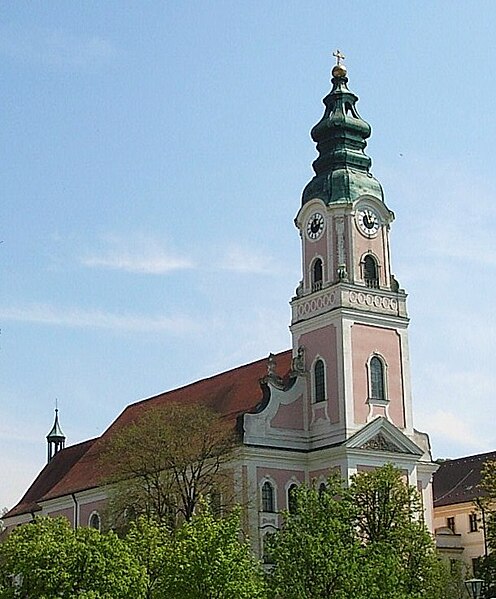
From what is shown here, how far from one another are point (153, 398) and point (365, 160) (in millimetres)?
20022

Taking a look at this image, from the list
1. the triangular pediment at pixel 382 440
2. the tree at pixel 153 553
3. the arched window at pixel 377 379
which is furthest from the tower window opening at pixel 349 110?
the tree at pixel 153 553

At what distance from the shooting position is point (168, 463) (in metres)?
55.7

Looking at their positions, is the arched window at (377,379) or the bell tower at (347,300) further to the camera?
the arched window at (377,379)

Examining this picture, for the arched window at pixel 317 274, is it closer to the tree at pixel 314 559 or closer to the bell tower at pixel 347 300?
the bell tower at pixel 347 300

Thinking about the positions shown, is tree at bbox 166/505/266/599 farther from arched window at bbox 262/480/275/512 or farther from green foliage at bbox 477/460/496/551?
arched window at bbox 262/480/275/512

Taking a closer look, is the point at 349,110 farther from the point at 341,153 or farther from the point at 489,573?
the point at 489,573

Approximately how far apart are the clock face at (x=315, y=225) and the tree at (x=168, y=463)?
36.7 feet

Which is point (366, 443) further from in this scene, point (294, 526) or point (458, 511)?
point (458, 511)

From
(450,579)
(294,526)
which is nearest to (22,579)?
(294,526)

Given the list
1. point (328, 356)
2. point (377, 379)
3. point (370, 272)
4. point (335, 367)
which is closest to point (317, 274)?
point (370, 272)

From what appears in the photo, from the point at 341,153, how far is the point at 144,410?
18.4 m

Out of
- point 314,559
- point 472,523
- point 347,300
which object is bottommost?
point 314,559

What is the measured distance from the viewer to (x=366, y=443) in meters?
58.7

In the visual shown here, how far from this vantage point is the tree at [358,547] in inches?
1542
